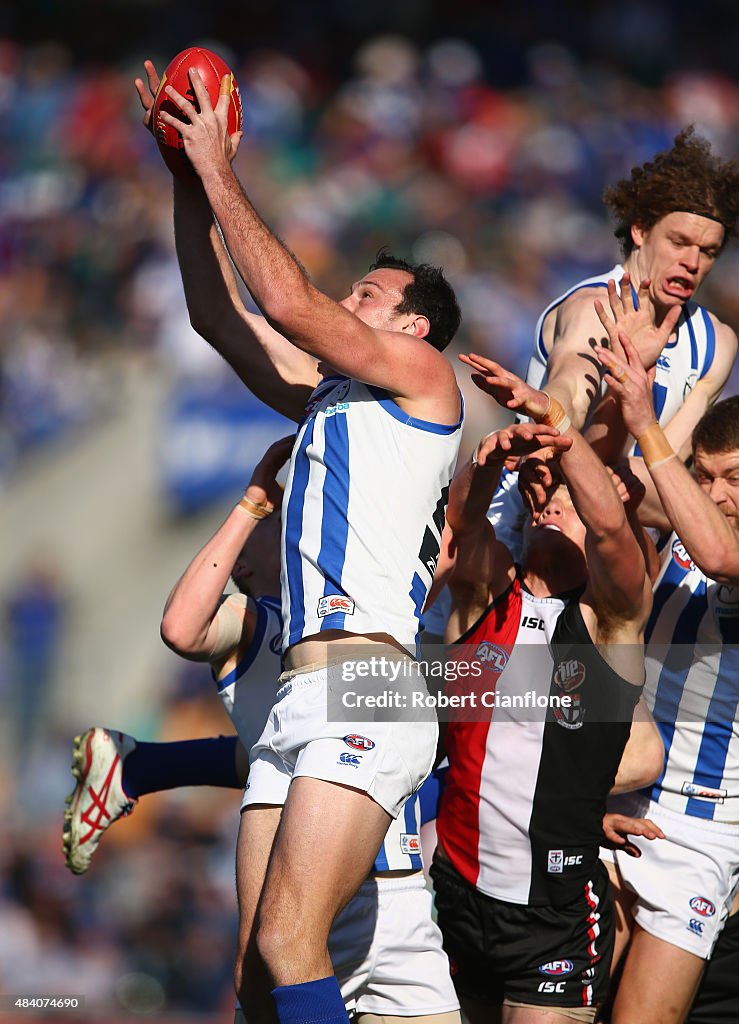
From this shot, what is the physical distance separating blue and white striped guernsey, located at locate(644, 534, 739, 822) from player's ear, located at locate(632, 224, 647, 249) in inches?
55.2

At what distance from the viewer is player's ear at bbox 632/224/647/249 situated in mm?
4922

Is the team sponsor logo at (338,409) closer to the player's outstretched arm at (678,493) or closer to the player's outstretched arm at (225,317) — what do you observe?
the player's outstretched arm at (225,317)

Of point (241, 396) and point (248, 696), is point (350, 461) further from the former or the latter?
point (241, 396)

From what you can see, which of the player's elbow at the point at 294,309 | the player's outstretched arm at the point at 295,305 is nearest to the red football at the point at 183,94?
the player's outstretched arm at the point at 295,305

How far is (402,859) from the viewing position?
3.70 meters

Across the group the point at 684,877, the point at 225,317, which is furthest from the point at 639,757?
the point at 225,317

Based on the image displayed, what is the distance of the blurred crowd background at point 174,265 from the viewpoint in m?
8.06

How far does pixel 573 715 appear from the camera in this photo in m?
3.99

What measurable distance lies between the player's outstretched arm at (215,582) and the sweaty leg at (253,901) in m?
0.73

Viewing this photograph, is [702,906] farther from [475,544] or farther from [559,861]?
[475,544]

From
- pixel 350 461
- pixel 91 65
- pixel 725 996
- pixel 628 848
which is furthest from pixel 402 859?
pixel 91 65

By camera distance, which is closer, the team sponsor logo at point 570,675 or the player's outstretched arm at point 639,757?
the team sponsor logo at point 570,675

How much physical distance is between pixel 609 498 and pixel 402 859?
127 centimetres

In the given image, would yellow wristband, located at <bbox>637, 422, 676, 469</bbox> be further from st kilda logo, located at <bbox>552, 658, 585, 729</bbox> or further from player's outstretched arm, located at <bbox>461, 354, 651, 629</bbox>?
st kilda logo, located at <bbox>552, 658, 585, 729</bbox>
